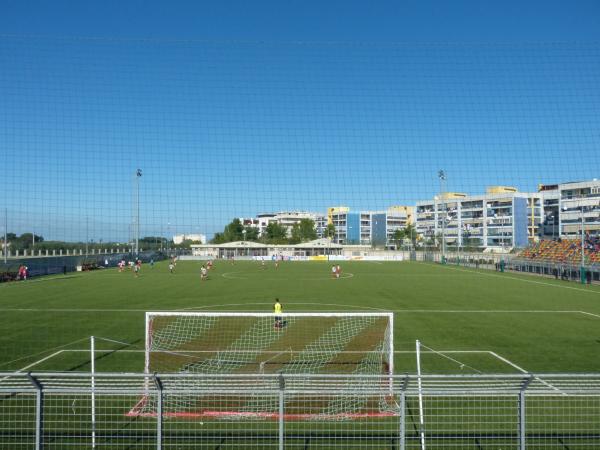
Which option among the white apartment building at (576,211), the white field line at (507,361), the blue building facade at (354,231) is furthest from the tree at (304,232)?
the white field line at (507,361)

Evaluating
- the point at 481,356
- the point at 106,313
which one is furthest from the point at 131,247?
the point at 481,356

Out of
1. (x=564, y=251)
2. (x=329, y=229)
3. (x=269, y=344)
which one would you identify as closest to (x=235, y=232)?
(x=329, y=229)

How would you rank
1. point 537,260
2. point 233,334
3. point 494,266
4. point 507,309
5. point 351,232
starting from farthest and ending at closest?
1. point 351,232
2. point 494,266
3. point 537,260
4. point 507,309
5. point 233,334

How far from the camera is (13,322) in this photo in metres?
18.2

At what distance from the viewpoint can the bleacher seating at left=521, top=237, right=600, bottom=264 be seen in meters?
43.1

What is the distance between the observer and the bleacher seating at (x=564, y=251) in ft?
141

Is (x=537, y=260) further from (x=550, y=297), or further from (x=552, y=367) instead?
(x=552, y=367)

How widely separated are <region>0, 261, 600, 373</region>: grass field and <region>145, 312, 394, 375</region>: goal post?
81 centimetres

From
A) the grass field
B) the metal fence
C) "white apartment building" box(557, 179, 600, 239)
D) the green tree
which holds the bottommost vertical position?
the grass field

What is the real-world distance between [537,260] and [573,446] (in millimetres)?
44291

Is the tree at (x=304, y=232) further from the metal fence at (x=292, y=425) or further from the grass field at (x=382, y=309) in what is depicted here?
the metal fence at (x=292, y=425)

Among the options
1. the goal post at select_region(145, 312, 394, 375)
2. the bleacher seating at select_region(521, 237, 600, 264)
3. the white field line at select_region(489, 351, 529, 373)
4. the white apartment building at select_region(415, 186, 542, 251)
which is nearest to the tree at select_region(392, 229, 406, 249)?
the white apartment building at select_region(415, 186, 542, 251)

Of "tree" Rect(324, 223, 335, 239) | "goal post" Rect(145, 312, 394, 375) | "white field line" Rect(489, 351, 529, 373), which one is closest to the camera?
"goal post" Rect(145, 312, 394, 375)

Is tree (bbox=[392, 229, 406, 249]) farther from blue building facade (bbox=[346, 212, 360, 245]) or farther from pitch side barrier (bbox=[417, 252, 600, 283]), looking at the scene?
pitch side barrier (bbox=[417, 252, 600, 283])
